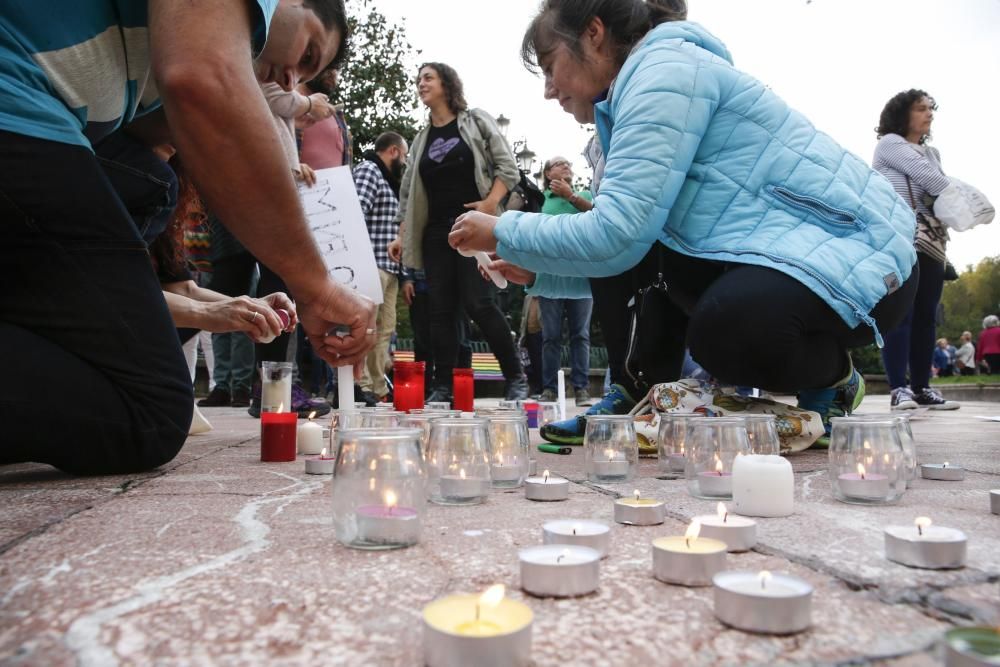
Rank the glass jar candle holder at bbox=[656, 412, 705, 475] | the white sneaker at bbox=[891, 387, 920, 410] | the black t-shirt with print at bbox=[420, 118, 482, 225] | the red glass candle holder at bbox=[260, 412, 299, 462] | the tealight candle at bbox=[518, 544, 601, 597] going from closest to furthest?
the tealight candle at bbox=[518, 544, 601, 597] < the glass jar candle holder at bbox=[656, 412, 705, 475] < the red glass candle holder at bbox=[260, 412, 299, 462] < the white sneaker at bbox=[891, 387, 920, 410] < the black t-shirt with print at bbox=[420, 118, 482, 225]

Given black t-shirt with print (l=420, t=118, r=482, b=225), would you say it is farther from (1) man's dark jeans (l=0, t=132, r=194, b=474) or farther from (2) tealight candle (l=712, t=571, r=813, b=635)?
(2) tealight candle (l=712, t=571, r=813, b=635)

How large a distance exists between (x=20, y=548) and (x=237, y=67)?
96 centimetres

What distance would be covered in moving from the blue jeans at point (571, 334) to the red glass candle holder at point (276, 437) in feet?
13.9

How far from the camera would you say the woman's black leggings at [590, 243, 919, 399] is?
230cm

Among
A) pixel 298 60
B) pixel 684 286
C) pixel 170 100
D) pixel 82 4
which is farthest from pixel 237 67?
pixel 684 286

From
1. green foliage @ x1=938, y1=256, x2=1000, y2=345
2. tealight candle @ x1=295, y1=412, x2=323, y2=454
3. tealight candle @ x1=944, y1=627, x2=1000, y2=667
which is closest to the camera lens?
tealight candle @ x1=944, y1=627, x2=1000, y2=667

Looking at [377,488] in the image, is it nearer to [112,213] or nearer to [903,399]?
[112,213]

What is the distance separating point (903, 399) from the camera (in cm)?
522

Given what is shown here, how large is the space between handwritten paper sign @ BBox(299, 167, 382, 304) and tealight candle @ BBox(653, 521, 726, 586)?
2.18 meters

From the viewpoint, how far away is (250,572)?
3.49 feet

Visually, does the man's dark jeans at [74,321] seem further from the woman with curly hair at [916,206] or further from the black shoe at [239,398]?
the woman with curly hair at [916,206]

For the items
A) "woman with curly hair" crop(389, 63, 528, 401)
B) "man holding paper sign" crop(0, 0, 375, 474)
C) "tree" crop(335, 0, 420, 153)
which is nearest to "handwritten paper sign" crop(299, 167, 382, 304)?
"man holding paper sign" crop(0, 0, 375, 474)

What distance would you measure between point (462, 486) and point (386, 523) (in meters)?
0.43

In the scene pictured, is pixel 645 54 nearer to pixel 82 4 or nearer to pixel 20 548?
pixel 82 4
